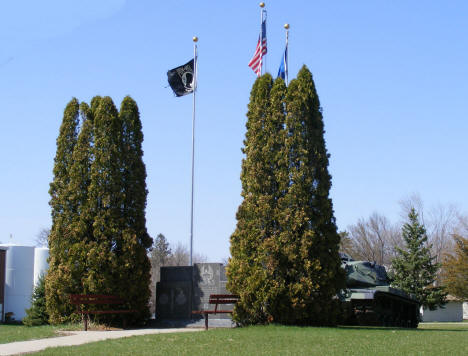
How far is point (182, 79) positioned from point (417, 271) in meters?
25.5

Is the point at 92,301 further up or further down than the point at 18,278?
further down

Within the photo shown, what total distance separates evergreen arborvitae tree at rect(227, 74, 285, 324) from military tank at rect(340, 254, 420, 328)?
2779 millimetres

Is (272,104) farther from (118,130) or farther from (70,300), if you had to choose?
(70,300)

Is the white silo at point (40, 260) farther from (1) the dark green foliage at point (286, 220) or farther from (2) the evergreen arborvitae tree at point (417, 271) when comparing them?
(2) the evergreen arborvitae tree at point (417, 271)

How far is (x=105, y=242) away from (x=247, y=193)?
4275 millimetres

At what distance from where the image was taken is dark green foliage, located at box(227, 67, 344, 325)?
14.3 m

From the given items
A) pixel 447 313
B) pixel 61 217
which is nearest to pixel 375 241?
pixel 447 313

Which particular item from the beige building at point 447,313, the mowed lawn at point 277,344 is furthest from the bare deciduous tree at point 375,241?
the mowed lawn at point 277,344

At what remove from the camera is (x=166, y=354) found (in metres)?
8.98

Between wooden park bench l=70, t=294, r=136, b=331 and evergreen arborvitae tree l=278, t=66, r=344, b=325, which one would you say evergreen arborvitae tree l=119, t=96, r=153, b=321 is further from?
evergreen arborvitae tree l=278, t=66, r=344, b=325

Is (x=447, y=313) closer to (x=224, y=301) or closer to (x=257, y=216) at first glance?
(x=224, y=301)

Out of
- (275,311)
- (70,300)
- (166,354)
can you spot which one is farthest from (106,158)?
(166,354)

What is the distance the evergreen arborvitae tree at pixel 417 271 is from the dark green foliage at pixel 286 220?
2586 centimetres

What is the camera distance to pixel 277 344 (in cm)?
1023
